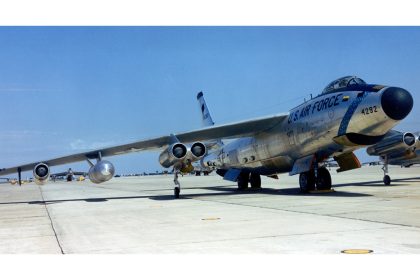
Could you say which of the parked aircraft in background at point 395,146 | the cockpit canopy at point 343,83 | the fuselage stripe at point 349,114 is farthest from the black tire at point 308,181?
the parked aircraft in background at point 395,146

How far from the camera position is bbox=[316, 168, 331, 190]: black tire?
17.9 metres

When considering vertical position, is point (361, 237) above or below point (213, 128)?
below

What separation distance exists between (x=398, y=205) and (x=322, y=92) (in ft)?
20.4

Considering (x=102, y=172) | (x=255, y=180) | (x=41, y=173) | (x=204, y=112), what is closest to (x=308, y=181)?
(x=255, y=180)

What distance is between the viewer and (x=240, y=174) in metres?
24.3

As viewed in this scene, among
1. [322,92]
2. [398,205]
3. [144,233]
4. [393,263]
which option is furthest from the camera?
[322,92]

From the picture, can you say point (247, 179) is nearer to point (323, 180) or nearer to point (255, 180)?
point (255, 180)

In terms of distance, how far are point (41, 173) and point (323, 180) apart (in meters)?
11.6

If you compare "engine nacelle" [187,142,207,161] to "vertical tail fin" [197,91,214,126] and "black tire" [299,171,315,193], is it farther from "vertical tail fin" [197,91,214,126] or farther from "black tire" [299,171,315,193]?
"vertical tail fin" [197,91,214,126]

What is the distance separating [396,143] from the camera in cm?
2191

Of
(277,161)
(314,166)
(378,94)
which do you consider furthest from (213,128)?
(378,94)

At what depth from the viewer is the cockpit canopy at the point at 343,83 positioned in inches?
622

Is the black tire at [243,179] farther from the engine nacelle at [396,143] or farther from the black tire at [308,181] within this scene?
the engine nacelle at [396,143]

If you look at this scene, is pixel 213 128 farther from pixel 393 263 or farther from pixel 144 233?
pixel 393 263
